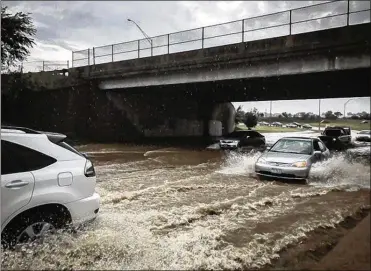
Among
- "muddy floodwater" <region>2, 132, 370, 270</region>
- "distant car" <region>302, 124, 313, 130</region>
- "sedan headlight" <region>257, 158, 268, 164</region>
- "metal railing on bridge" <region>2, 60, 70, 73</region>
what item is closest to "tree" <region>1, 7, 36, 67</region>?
"metal railing on bridge" <region>2, 60, 70, 73</region>

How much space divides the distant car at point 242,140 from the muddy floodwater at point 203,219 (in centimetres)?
25

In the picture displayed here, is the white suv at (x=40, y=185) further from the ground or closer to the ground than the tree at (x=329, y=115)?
closer to the ground

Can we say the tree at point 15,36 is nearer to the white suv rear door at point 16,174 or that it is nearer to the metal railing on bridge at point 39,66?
the metal railing on bridge at point 39,66

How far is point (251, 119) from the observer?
2.46m

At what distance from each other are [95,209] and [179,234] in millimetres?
809

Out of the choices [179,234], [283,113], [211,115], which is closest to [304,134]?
[283,113]

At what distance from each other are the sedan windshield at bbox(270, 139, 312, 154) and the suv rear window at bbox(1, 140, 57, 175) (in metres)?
1.93

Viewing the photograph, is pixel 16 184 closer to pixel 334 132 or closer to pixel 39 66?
pixel 39 66

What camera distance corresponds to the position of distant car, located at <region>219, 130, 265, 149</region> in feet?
9.07

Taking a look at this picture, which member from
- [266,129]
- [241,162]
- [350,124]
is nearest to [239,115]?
[266,129]

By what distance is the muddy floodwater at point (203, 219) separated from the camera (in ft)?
7.30

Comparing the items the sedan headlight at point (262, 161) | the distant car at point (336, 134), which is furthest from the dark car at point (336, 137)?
the sedan headlight at point (262, 161)

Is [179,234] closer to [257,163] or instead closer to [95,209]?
[95,209]

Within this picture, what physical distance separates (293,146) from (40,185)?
7.33 ft
